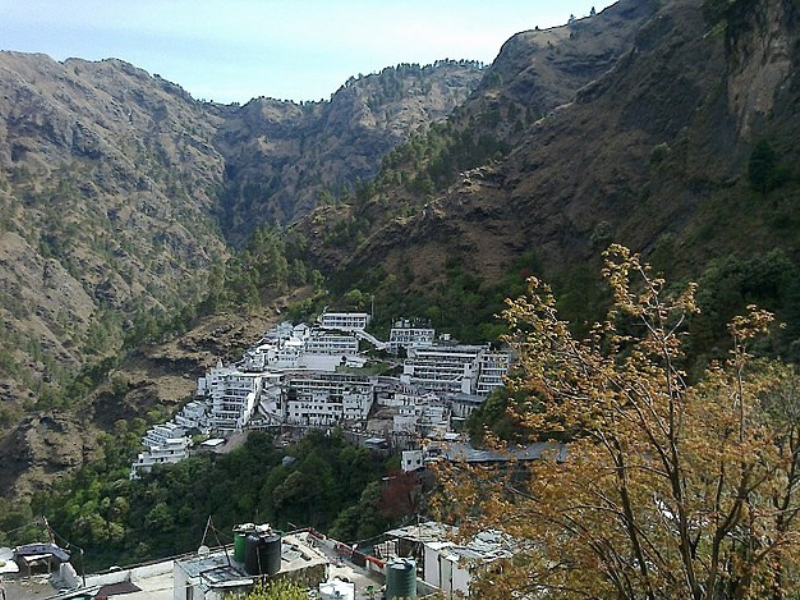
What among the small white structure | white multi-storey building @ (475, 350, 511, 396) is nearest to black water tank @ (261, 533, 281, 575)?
the small white structure

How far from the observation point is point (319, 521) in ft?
117

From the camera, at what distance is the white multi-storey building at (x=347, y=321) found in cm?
5481

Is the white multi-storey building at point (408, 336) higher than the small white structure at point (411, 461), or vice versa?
the white multi-storey building at point (408, 336)

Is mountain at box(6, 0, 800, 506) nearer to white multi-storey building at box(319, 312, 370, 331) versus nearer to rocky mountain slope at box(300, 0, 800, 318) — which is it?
rocky mountain slope at box(300, 0, 800, 318)

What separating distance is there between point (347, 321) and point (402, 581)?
4268cm

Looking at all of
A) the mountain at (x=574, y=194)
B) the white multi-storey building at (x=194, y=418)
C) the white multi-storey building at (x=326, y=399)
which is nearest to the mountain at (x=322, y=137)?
the mountain at (x=574, y=194)

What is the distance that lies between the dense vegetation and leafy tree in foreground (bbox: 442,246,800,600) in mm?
27104

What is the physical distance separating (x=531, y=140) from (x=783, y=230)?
33.5m

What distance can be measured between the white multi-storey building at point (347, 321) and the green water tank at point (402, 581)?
41.8 metres

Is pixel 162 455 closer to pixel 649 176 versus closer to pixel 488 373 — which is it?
pixel 488 373

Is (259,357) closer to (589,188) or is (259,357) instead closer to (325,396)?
(325,396)

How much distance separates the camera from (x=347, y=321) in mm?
55094

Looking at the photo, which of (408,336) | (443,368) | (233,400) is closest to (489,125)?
(408,336)

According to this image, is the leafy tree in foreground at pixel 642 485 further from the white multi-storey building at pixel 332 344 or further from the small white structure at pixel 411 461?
the white multi-storey building at pixel 332 344
